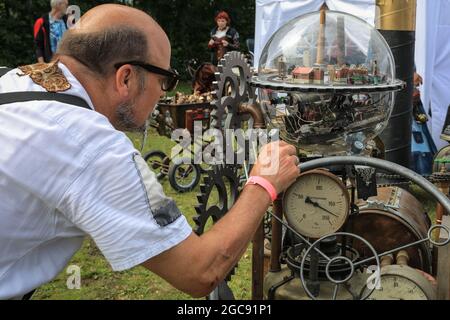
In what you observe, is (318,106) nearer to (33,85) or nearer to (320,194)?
(320,194)

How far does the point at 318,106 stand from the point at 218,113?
340mm

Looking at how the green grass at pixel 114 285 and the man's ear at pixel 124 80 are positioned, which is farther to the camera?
the green grass at pixel 114 285

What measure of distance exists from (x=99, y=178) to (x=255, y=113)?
65 centimetres

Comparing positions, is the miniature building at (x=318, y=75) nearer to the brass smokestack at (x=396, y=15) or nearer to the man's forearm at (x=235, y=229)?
the man's forearm at (x=235, y=229)

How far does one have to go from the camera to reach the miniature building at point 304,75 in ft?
5.43

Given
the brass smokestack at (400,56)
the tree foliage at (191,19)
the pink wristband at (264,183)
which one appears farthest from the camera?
the tree foliage at (191,19)

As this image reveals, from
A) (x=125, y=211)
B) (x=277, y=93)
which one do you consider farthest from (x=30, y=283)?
(x=277, y=93)

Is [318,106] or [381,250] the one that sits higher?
[318,106]

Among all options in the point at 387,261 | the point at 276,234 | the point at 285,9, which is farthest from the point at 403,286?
the point at 285,9

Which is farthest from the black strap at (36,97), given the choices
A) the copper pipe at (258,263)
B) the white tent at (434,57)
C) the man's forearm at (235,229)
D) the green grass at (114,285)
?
the white tent at (434,57)

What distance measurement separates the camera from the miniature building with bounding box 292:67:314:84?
5.43ft

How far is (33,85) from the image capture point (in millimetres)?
1151

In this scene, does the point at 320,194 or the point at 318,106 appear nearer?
the point at 318,106

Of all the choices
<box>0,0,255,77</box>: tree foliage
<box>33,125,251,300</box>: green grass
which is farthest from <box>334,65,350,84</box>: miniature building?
<box>0,0,255,77</box>: tree foliage
